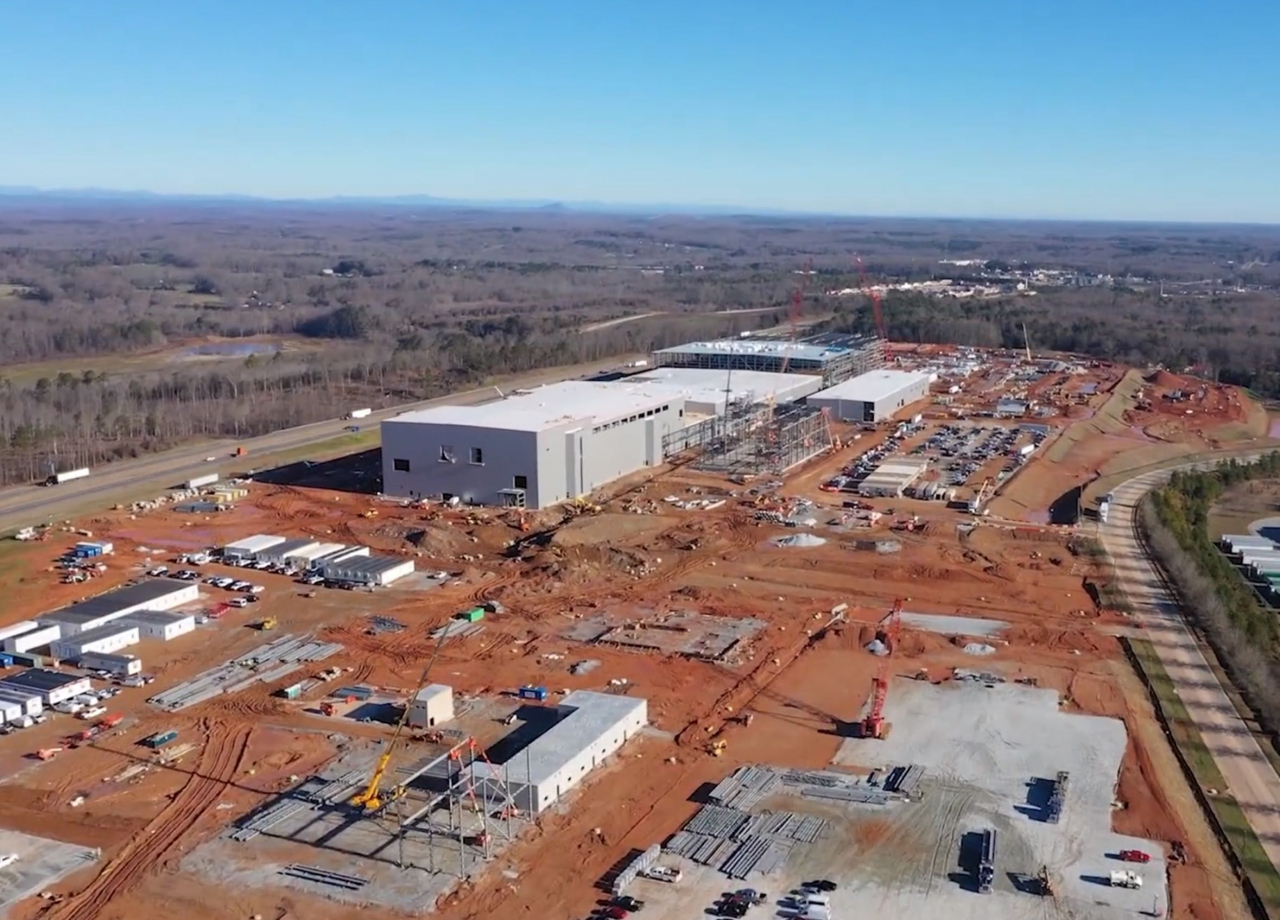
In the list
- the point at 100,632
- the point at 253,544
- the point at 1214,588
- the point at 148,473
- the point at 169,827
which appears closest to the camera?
the point at 169,827

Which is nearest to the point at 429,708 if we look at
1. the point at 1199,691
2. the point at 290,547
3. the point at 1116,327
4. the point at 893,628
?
the point at 893,628

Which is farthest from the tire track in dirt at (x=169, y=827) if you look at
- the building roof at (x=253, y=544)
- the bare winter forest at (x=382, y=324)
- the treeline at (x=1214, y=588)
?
the bare winter forest at (x=382, y=324)

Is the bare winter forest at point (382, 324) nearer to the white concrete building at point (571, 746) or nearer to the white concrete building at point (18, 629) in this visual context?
the white concrete building at point (18, 629)

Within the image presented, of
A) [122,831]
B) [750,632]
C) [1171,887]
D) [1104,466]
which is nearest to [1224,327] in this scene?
[1104,466]

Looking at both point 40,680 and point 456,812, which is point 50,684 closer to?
point 40,680

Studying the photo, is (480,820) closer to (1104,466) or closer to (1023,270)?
(1104,466)

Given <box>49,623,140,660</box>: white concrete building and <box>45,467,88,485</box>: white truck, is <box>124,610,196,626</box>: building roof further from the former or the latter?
<box>45,467,88,485</box>: white truck
